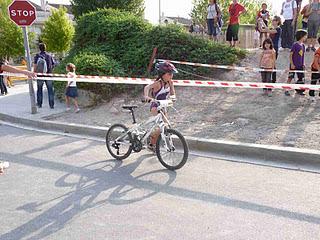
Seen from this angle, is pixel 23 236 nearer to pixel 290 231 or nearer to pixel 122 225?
pixel 122 225

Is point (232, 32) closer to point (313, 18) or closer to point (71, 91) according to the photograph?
point (313, 18)

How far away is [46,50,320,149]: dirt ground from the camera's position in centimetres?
626

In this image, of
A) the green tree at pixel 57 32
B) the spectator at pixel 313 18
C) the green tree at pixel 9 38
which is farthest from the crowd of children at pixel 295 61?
the green tree at pixel 57 32

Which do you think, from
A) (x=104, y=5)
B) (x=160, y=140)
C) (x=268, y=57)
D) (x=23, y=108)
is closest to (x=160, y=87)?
(x=160, y=140)

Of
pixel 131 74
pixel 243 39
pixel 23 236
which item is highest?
pixel 243 39

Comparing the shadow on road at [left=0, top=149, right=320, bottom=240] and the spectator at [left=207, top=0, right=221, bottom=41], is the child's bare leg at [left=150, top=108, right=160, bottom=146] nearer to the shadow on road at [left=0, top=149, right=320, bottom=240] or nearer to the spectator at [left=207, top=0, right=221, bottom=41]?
the shadow on road at [left=0, top=149, right=320, bottom=240]

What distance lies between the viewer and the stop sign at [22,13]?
28.3ft

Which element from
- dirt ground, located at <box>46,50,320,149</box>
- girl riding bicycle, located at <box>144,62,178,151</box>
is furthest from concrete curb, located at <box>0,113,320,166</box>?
girl riding bicycle, located at <box>144,62,178,151</box>

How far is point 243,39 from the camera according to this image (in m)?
15.9

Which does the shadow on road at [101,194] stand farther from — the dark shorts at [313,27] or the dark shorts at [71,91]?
Answer: the dark shorts at [313,27]

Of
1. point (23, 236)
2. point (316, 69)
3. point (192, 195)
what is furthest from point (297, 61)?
point (23, 236)

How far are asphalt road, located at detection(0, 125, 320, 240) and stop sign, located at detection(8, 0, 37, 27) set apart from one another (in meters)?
4.24

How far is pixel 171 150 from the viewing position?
5.19 metres

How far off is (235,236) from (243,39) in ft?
45.1
